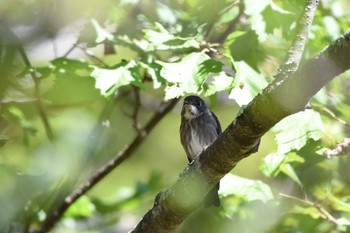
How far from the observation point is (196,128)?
410cm

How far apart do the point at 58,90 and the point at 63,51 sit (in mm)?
402

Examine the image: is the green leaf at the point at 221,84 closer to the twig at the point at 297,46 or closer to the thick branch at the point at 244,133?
the thick branch at the point at 244,133

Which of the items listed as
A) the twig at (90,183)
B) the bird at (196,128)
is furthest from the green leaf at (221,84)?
the bird at (196,128)

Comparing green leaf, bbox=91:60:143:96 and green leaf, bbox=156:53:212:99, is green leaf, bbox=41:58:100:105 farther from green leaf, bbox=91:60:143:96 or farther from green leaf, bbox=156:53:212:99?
green leaf, bbox=156:53:212:99

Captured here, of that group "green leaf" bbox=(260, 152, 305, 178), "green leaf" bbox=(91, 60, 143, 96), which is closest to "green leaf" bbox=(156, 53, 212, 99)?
"green leaf" bbox=(91, 60, 143, 96)

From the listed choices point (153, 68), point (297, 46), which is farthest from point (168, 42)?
point (297, 46)

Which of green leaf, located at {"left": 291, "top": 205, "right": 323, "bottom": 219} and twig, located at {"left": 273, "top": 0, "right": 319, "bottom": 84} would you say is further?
green leaf, located at {"left": 291, "top": 205, "right": 323, "bottom": 219}

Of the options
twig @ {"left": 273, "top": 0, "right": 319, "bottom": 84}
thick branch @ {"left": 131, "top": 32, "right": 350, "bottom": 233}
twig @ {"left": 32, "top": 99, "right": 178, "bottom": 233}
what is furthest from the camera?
twig @ {"left": 32, "top": 99, "right": 178, "bottom": 233}

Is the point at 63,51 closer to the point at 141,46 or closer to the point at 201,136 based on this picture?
the point at 141,46

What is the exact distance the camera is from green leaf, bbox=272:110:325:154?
2.86 metres

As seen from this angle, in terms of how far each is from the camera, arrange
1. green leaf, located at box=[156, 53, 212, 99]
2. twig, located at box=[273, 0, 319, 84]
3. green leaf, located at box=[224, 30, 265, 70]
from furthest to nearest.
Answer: green leaf, located at box=[224, 30, 265, 70]
green leaf, located at box=[156, 53, 212, 99]
twig, located at box=[273, 0, 319, 84]

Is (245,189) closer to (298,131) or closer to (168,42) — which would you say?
(298,131)

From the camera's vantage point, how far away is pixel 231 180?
131 inches

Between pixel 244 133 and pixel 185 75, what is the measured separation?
0.71 metres
